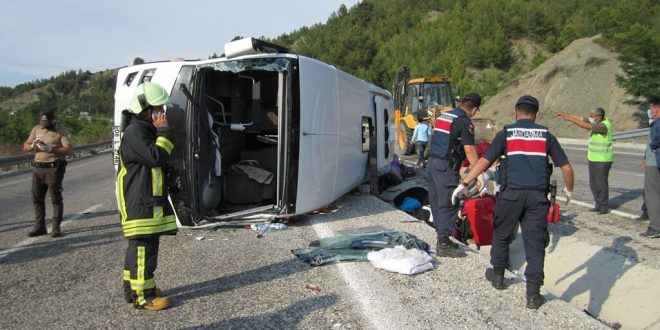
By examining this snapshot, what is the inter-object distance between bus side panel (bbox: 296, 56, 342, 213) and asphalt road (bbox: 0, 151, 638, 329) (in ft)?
1.75

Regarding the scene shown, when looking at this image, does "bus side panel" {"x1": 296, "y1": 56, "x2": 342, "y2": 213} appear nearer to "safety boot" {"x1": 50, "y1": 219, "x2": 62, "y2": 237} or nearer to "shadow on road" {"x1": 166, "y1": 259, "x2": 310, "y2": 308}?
"shadow on road" {"x1": 166, "y1": 259, "x2": 310, "y2": 308}

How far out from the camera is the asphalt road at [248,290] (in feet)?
11.5

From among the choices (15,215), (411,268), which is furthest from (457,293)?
(15,215)

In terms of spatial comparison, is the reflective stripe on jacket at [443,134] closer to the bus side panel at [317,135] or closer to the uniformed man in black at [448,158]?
the uniformed man in black at [448,158]

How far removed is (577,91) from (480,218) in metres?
30.0

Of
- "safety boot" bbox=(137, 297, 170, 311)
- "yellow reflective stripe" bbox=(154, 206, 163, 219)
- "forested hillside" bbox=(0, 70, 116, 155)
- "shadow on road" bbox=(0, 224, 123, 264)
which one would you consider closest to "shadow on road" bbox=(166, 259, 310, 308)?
"safety boot" bbox=(137, 297, 170, 311)

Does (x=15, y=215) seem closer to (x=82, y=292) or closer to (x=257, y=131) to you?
(x=257, y=131)

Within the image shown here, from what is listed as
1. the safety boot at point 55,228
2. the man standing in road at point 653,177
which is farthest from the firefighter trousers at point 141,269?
the man standing in road at point 653,177

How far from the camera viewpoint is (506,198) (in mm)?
3998

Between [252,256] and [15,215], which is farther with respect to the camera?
[15,215]

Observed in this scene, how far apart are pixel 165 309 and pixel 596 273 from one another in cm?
519

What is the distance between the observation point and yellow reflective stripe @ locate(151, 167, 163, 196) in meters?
3.73

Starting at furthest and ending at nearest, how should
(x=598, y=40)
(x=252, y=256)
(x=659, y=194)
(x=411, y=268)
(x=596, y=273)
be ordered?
(x=598, y=40)
(x=659, y=194)
(x=596, y=273)
(x=252, y=256)
(x=411, y=268)

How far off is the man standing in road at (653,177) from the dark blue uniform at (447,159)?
11.4 feet
